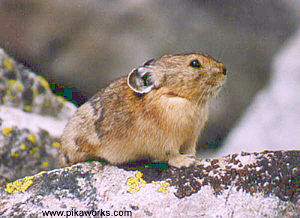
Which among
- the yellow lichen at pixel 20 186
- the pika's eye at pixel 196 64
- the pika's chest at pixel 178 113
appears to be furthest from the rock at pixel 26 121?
the pika's eye at pixel 196 64

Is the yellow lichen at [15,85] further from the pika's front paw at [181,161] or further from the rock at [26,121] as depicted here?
the pika's front paw at [181,161]

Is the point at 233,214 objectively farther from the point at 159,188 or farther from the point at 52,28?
the point at 52,28

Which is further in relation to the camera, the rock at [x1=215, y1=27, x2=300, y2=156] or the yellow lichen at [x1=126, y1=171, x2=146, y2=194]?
the rock at [x1=215, y1=27, x2=300, y2=156]

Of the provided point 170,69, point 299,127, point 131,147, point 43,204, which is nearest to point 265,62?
point 299,127

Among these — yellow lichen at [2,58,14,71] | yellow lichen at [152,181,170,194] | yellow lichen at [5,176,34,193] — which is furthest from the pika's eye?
yellow lichen at [2,58,14,71]

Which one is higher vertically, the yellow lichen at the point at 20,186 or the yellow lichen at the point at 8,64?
the yellow lichen at the point at 8,64

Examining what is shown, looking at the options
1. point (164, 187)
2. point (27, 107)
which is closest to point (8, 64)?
point (27, 107)

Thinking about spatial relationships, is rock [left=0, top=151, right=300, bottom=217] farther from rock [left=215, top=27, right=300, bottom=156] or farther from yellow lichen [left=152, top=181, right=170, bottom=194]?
rock [left=215, top=27, right=300, bottom=156]
